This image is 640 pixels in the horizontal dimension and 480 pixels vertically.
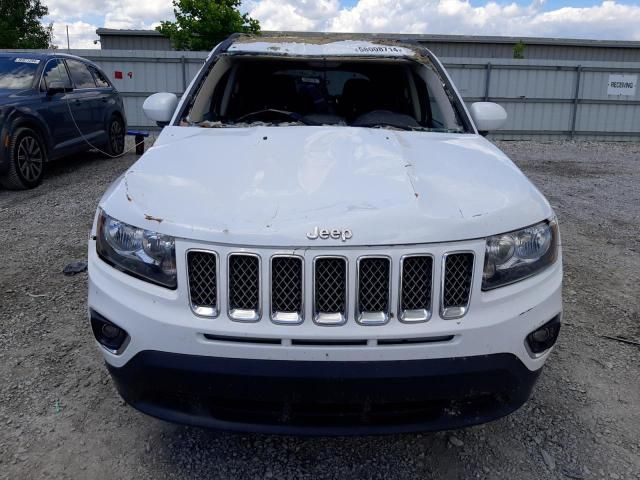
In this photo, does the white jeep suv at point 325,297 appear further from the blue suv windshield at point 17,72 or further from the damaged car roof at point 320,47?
the blue suv windshield at point 17,72

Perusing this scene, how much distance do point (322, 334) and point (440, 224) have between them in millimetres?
536

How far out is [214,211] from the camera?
200 cm

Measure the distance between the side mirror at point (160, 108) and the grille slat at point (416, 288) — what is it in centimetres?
225

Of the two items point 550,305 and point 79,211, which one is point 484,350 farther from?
point 79,211

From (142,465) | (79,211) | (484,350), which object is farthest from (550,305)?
(79,211)

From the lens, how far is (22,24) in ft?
109

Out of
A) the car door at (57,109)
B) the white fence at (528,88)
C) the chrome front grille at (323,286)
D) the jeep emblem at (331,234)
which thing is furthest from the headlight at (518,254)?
the white fence at (528,88)

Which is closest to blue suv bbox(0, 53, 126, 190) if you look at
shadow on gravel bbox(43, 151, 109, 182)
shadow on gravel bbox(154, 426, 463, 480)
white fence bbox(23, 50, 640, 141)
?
shadow on gravel bbox(43, 151, 109, 182)

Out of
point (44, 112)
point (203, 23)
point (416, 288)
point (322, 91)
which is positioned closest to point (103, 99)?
point (44, 112)

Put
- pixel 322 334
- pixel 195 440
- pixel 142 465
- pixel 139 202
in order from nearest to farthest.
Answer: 1. pixel 322 334
2. pixel 139 202
3. pixel 142 465
4. pixel 195 440

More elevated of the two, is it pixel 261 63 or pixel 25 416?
pixel 261 63

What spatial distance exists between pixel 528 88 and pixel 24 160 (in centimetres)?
1276

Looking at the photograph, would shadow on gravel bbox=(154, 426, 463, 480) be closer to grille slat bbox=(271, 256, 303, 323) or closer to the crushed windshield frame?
grille slat bbox=(271, 256, 303, 323)

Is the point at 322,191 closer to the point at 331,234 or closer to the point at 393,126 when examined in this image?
the point at 331,234
